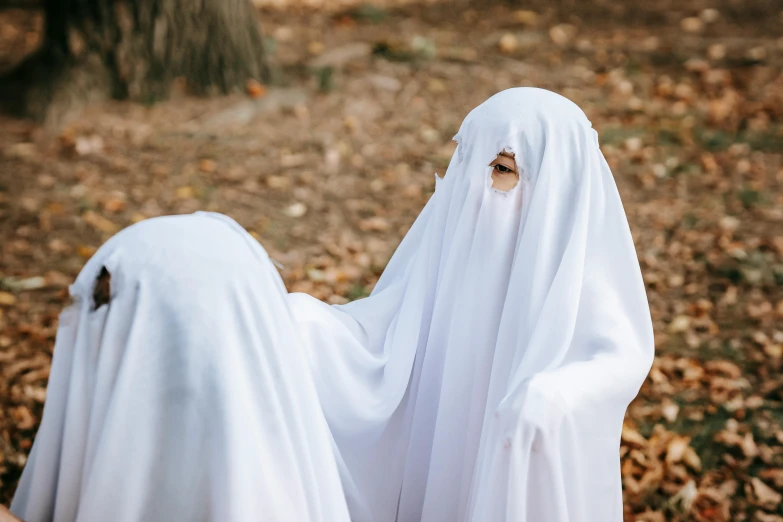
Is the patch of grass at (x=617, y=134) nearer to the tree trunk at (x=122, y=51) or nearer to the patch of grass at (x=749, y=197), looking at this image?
the patch of grass at (x=749, y=197)

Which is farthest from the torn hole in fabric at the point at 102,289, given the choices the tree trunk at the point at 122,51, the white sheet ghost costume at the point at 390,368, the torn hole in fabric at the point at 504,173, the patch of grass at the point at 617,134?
the patch of grass at the point at 617,134

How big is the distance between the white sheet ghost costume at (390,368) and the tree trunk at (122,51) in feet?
14.5

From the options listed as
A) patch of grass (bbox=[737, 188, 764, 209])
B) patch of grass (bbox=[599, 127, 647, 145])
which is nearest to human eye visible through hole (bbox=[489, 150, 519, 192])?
patch of grass (bbox=[737, 188, 764, 209])

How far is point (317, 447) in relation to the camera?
2143 mm

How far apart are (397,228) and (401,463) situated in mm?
3094

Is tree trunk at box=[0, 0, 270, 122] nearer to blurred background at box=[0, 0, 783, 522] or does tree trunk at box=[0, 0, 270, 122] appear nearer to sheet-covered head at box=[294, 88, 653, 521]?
blurred background at box=[0, 0, 783, 522]

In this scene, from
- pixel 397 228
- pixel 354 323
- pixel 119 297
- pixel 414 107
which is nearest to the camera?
pixel 119 297

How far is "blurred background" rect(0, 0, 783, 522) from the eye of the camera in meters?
4.34

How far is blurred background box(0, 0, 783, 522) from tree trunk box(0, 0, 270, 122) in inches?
0.7

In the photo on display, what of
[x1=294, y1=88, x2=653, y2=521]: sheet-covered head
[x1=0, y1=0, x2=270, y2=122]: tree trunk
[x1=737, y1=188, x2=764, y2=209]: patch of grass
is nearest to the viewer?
[x1=294, y1=88, x2=653, y2=521]: sheet-covered head

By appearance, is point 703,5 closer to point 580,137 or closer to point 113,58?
point 113,58

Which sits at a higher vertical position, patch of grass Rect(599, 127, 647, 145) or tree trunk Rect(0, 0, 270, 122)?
tree trunk Rect(0, 0, 270, 122)

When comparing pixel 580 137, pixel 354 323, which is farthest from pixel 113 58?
pixel 580 137

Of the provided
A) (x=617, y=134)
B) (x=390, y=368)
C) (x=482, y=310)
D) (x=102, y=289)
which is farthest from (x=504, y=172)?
(x=617, y=134)
